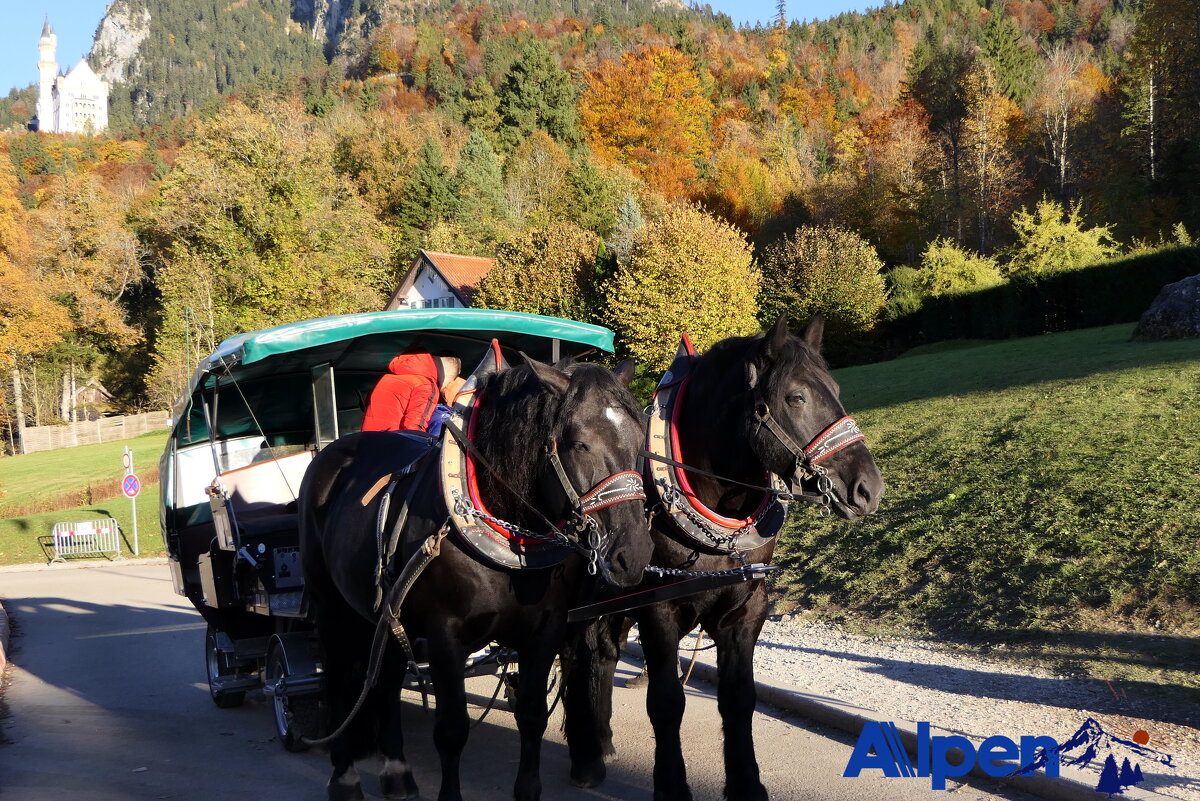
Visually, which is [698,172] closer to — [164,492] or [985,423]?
[985,423]

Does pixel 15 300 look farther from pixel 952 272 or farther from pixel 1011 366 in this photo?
pixel 952 272

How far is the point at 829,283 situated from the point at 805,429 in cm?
3792

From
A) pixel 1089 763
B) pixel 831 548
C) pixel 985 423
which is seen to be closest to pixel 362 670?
pixel 1089 763

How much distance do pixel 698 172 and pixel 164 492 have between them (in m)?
61.5

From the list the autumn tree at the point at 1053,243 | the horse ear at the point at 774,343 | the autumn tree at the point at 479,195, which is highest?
the autumn tree at the point at 479,195

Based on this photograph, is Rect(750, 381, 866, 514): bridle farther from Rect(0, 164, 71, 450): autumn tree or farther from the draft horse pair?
Rect(0, 164, 71, 450): autumn tree

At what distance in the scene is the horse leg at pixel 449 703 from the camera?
4438mm

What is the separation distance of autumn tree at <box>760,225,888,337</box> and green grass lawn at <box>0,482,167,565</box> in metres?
25.4

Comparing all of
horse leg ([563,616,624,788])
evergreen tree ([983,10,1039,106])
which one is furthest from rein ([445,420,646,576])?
evergreen tree ([983,10,1039,106])

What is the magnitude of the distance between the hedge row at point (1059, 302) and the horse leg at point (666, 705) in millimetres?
Answer: 27830

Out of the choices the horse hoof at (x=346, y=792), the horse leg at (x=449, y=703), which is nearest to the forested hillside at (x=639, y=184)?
the horse hoof at (x=346, y=792)

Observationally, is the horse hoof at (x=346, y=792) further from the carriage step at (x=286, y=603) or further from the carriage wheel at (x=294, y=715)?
the carriage step at (x=286, y=603)

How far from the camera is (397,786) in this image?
5230 mm

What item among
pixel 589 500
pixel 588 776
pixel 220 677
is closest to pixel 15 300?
pixel 220 677
